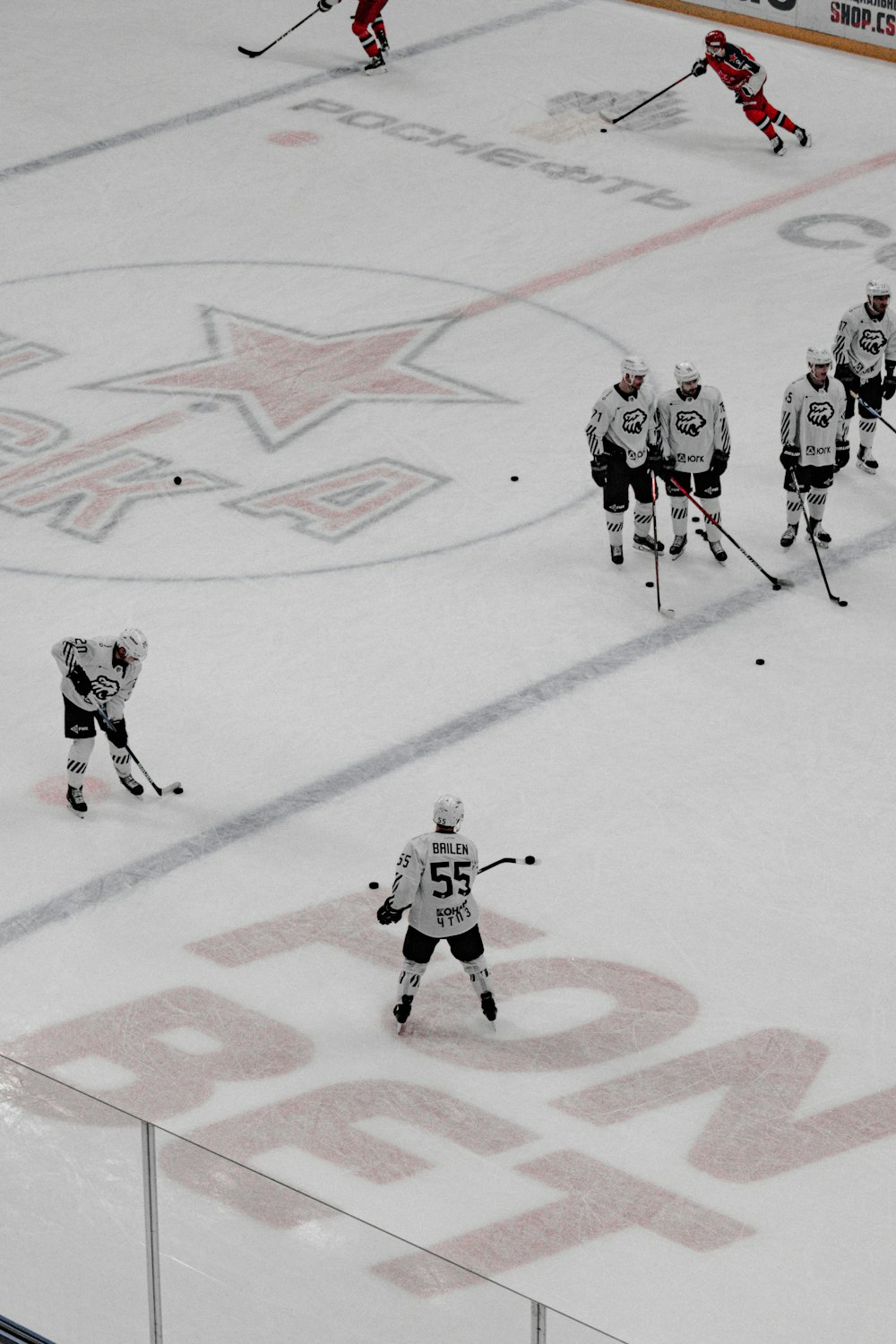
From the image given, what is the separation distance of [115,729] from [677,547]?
11.6 feet

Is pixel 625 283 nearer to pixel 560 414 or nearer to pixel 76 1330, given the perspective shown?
pixel 560 414

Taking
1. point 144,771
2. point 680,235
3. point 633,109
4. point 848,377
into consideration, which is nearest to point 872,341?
point 848,377

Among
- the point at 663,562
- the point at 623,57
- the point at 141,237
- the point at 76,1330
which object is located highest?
the point at 623,57

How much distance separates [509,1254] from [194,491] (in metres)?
6.39

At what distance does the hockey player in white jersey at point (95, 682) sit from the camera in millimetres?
9250

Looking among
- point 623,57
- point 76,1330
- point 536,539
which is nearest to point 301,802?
point 536,539

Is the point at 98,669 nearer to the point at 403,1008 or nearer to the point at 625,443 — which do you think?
the point at 403,1008

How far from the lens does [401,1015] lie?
26.9 ft

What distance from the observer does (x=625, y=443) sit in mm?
11344

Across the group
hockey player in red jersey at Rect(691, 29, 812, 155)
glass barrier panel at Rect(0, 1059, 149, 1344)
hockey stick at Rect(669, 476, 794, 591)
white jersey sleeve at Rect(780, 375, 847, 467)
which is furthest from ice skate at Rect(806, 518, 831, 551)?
glass barrier panel at Rect(0, 1059, 149, 1344)

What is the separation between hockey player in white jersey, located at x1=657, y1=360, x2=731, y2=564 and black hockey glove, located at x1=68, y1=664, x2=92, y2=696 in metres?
3.43

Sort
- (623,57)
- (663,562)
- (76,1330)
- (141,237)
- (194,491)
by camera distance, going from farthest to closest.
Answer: (623,57)
(141,237)
(194,491)
(663,562)
(76,1330)

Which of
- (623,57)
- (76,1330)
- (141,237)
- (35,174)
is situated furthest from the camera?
(623,57)

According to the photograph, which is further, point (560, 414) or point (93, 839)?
point (560, 414)
